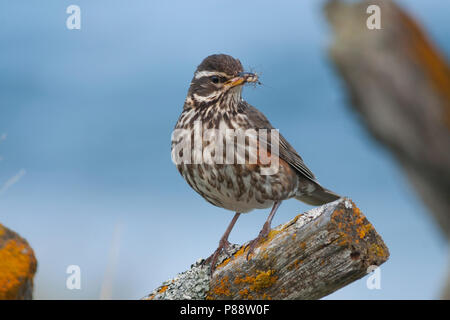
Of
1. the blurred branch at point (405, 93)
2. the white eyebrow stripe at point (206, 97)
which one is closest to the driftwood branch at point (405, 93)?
the blurred branch at point (405, 93)

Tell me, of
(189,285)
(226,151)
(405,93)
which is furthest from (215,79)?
(405,93)

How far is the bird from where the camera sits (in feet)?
22.6

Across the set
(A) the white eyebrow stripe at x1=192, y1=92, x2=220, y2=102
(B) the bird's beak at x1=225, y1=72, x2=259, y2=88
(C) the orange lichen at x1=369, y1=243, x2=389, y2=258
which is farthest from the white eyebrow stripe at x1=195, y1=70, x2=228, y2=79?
(C) the orange lichen at x1=369, y1=243, x2=389, y2=258

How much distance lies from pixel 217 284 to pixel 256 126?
228cm

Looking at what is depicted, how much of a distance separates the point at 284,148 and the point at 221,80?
1.21 meters

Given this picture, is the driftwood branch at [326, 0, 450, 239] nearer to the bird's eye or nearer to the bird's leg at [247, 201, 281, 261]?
the bird's leg at [247, 201, 281, 261]

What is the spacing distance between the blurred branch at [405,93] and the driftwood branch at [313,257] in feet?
9.66

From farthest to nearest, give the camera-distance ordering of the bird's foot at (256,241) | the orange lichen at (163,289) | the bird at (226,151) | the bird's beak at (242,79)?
the bird's beak at (242,79)
the bird at (226,151)
the orange lichen at (163,289)
the bird's foot at (256,241)

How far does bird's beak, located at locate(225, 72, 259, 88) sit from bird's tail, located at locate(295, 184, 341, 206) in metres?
1.74

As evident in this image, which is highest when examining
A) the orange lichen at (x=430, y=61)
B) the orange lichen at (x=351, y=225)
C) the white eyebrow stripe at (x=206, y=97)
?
the orange lichen at (x=430, y=61)

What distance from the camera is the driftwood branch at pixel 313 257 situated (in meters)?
5.14

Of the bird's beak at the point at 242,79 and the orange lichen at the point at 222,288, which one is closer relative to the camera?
the orange lichen at the point at 222,288

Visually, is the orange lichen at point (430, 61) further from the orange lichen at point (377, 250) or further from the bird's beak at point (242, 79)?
the bird's beak at point (242, 79)
